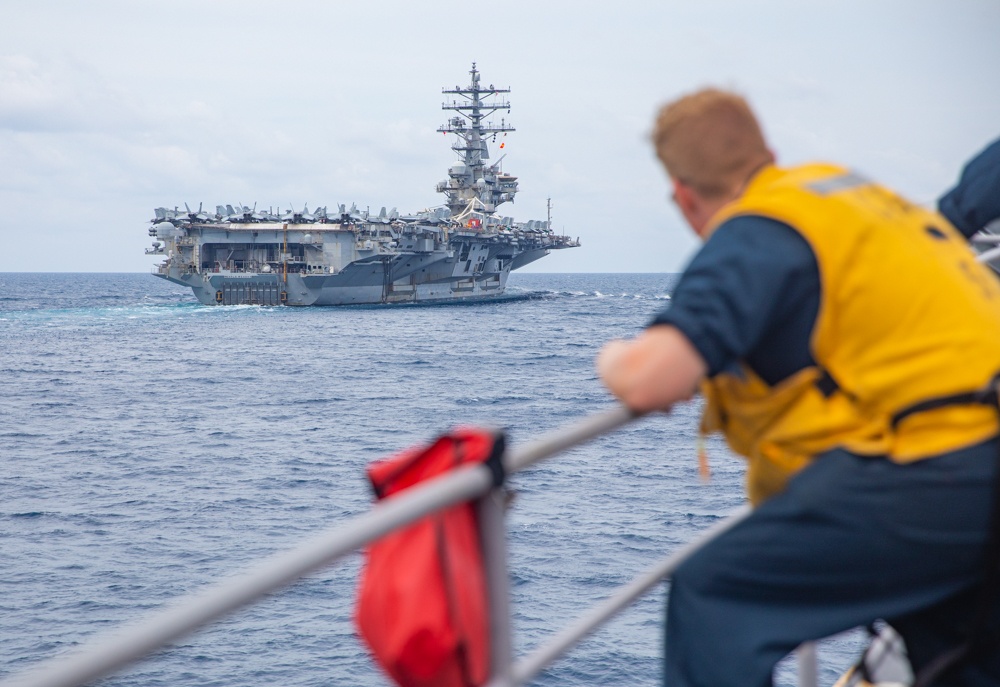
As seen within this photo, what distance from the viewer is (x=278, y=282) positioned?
61438 millimetres

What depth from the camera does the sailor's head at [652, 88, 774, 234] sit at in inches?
68.9

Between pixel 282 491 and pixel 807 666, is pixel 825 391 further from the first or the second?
pixel 282 491

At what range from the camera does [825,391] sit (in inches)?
67.3

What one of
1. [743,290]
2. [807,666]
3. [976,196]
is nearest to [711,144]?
[743,290]

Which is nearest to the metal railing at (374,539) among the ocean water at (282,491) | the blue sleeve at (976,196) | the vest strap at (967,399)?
the vest strap at (967,399)

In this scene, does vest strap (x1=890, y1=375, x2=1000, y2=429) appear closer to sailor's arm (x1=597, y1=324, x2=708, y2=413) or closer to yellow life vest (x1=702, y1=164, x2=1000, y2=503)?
yellow life vest (x1=702, y1=164, x2=1000, y2=503)

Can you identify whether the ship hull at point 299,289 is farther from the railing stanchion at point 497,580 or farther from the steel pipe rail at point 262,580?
the steel pipe rail at point 262,580

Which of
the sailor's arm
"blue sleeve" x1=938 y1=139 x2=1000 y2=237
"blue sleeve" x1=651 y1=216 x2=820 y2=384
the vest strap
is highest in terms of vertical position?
"blue sleeve" x1=938 y1=139 x2=1000 y2=237

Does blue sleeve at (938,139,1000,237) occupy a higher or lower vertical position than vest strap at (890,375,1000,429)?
higher

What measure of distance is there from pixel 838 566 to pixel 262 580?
0.95 m

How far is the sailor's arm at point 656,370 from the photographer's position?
5.25ft

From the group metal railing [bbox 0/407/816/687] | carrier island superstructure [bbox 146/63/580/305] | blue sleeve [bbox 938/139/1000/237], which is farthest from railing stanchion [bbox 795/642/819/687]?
carrier island superstructure [bbox 146/63/580/305]

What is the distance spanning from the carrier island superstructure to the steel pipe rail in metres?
56.5

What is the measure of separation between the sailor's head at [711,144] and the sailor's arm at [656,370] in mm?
330
